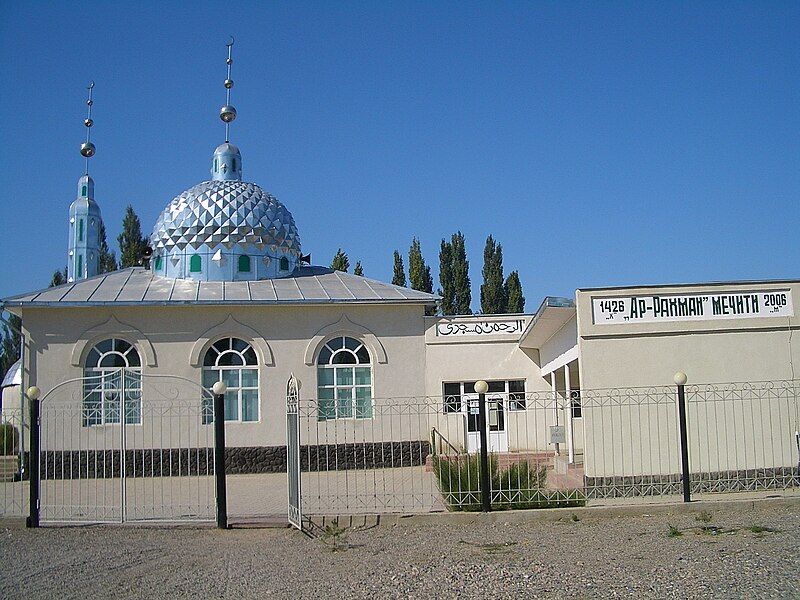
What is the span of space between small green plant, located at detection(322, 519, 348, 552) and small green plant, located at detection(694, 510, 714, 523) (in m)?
4.21

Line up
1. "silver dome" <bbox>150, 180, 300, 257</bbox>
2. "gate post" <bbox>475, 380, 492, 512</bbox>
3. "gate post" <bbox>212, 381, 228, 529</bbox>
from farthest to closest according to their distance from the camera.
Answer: "silver dome" <bbox>150, 180, 300, 257</bbox>
"gate post" <bbox>475, 380, 492, 512</bbox>
"gate post" <bbox>212, 381, 228, 529</bbox>

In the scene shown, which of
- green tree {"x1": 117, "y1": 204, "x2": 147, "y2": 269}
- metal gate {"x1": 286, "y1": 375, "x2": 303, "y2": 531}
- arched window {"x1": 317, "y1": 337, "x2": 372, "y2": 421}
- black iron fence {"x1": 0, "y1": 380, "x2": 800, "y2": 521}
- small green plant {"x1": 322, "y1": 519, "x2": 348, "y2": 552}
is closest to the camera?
small green plant {"x1": 322, "y1": 519, "x2": 348, "y2": 552}

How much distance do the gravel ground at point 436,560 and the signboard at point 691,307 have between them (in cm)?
330

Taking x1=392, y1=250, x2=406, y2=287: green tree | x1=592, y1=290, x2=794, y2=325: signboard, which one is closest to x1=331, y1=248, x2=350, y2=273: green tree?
x1=392, y1=250, x2=406, y2=287: green tree

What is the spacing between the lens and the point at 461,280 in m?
37.5

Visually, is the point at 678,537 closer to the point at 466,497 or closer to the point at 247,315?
the point at 466,497

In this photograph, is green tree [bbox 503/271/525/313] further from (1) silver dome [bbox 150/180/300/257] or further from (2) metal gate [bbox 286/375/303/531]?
(2) metal gate [bbox 286/375/303/531]

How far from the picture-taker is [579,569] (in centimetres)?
756

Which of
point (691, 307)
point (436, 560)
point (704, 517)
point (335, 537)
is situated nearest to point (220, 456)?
point (335, 537)

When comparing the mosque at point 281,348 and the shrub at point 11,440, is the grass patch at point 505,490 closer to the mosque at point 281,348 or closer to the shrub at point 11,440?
the mosque at point 281,348

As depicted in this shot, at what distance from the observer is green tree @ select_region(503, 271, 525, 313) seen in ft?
119

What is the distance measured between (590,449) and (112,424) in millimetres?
11145

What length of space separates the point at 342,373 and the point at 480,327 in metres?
3.46

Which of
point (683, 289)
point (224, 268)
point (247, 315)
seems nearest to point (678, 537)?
point (683, 289)
